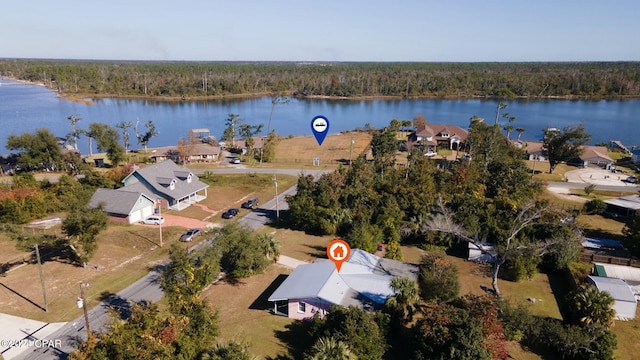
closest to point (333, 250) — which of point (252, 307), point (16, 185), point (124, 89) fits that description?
point (252, 307)

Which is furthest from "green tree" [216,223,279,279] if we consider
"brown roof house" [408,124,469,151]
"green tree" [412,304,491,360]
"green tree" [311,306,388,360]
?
"brown roof house" [408,124,469,151]

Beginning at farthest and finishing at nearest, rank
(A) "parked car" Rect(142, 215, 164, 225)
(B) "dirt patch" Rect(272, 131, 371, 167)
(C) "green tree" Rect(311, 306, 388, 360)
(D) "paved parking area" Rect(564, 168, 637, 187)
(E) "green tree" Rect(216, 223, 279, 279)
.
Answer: (B) "dirt patch" Rect(272, 131, 371, 167)
(D) "paved parking area" Rect(564, 168, 637, 187)
(A) "parked car" Rect(142, 215, 164, 225)
(E) "green tree" Rect(216, 223, 279, 279)
(C) "green tree" Rect(311, 306, 388, 360)

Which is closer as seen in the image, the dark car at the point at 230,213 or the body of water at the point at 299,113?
the dark car at the point at 230,213

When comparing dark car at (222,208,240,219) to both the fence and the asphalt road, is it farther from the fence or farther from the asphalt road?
the fence

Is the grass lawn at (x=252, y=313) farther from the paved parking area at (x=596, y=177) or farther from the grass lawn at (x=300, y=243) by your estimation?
the paved parking area at (x=596, y=177)

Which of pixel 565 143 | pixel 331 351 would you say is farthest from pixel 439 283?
pixel 565 143

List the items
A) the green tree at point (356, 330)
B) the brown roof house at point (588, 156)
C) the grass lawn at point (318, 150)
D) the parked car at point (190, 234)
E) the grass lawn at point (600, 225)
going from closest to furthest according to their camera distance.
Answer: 1. the green tree at point (356, 330)
2. the parked car at point (190, 234)
3. the grass lawn at point (600, 225)
4. the brown roof house at point (588, 156)
5. the grass lawn at point (318, 150)

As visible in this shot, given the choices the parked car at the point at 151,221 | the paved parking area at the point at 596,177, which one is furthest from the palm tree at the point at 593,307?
the paved parking area at the point at 596,177
